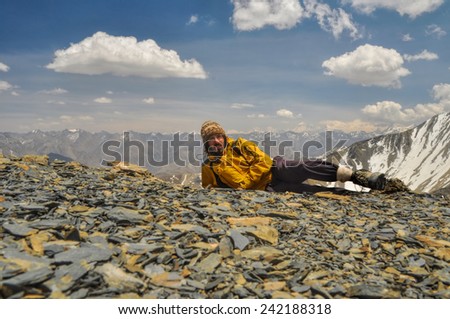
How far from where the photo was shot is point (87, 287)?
15.0 feet

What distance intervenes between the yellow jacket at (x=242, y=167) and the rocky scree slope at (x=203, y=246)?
2.71 m

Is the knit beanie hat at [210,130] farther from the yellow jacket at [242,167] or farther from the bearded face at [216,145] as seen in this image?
the yellow jacket at [242,167]

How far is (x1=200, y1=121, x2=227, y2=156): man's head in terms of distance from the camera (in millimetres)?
13594

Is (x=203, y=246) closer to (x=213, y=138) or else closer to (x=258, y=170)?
(x=258, y=170)

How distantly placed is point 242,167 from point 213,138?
5.82ft

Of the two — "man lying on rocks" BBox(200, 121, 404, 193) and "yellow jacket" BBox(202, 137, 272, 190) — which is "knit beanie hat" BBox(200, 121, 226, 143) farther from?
"yellow jacket" BBox(202, 137, 272, 190)

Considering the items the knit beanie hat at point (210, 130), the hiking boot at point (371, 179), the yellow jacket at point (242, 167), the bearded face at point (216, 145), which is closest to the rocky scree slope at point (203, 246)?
the hiking boot at point (371, 179)

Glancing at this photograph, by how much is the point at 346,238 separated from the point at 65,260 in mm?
5782

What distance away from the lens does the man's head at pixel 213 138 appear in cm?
1359

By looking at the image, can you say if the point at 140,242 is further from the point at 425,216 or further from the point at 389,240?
the point at 425,216

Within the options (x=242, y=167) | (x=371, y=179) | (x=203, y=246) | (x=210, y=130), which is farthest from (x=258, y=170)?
(x=203, y=246)
